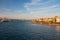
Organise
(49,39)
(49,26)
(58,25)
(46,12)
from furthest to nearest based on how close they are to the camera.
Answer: (49,26)
(58,25)
(46,12)
(49,39)

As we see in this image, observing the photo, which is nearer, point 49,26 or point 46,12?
point 46,12

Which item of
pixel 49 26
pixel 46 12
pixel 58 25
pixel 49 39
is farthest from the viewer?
pixel 49 26

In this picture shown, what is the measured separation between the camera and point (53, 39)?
4.23m

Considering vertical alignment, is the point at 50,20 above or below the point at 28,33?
above

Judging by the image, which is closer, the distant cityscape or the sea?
the sea

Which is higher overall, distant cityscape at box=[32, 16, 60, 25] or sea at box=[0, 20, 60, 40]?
distant cityscape at box=[32, 16, 60, 25]

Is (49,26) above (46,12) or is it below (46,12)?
below

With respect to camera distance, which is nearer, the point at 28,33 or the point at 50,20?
the point at 28,33

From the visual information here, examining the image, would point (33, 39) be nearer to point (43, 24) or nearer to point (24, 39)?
point (24, 39)

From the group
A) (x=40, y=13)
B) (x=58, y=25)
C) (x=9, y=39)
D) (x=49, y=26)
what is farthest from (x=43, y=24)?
(x=9, y=39)

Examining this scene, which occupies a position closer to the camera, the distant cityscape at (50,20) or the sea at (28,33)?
the sea at (28,33)

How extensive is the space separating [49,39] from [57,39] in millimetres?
332

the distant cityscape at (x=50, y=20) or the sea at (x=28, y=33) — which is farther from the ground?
the distant cityscape at (x=50, y=20)

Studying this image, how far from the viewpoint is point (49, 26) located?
7.70m
